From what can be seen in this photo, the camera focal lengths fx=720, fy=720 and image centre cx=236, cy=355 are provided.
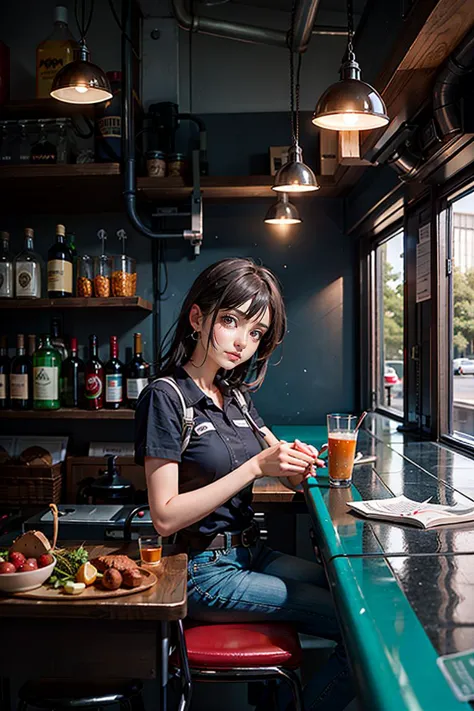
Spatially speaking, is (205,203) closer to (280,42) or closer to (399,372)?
(280,42)

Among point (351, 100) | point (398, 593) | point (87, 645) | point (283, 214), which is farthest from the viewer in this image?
point (283, 214)

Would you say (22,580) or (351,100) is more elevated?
(351,100)

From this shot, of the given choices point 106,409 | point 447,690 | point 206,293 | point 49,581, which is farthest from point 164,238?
point 447,690

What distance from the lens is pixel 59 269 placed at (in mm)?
3574

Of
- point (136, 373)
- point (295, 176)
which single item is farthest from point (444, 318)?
point (136, 373)

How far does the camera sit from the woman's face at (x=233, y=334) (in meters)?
1.97

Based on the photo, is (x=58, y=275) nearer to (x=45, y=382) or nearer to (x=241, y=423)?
(x=45, y=382)

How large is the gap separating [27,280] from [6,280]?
125 mm

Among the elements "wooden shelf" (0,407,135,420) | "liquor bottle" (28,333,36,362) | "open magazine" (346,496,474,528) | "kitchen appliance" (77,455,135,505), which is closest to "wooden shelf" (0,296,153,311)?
"liquor bottle" (28,333,36,362)

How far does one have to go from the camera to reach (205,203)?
390 cm

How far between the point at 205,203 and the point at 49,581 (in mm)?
2680

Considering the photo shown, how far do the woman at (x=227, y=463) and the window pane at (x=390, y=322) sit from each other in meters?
1.44

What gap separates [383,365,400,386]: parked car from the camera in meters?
3.66

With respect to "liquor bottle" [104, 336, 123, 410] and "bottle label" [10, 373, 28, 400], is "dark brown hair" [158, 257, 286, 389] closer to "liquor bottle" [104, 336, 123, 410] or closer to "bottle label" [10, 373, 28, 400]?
"liquor bottle" [104, 336, 123, 410]
